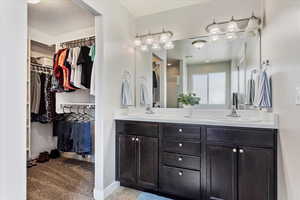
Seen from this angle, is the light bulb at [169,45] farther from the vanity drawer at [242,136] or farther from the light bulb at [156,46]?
the vanity drawer at [242,136]

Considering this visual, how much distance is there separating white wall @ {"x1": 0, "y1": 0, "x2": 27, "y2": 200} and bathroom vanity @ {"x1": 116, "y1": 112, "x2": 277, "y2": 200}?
1.20m

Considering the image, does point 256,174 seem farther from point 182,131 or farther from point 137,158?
point 137,158

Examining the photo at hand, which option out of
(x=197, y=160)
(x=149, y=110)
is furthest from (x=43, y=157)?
(x=197, y=160)

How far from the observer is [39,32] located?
3.32 meters

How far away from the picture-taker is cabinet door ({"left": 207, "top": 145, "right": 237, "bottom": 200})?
5.63 ft

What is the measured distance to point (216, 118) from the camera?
7.33 ft

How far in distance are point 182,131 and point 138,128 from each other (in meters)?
0.57

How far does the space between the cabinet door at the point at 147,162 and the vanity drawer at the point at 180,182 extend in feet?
0.35

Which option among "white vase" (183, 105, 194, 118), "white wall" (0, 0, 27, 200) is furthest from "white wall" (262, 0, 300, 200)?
"white wall" (0, 0, 27, 200)

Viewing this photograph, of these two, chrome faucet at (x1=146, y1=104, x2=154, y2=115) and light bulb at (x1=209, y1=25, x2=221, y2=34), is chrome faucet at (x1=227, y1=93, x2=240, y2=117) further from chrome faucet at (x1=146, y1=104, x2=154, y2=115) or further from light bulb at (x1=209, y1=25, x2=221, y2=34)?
chrome faucet at (x1=146, y1=104, x2=154, y2=115)

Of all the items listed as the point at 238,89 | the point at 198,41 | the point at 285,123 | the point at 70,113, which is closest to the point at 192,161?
the point at 285,123

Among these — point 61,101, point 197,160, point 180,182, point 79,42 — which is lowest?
point 180,182

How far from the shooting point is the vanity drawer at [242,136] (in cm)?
160

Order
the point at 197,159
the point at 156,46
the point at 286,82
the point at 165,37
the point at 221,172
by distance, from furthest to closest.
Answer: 1. the point at 156,46
2. the point at 165,37
3. the point at 197,159
4. the point at 221,172
5. the point at 286,82
